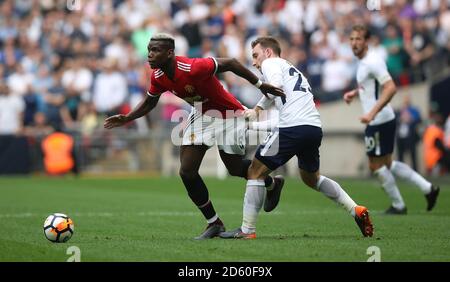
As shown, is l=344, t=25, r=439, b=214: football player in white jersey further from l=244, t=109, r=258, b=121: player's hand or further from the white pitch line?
l=244, t=109, r=258, b=121: player's hand

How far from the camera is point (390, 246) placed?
9227 mm

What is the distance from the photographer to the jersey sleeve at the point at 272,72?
32.5 feet

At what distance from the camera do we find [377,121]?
1382 centimetres

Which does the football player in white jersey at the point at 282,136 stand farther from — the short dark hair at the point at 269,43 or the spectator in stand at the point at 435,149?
the spectator in stand at the point at 435,149

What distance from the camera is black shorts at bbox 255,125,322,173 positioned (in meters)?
9.99

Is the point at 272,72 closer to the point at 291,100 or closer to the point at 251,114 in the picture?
the point at 291,100

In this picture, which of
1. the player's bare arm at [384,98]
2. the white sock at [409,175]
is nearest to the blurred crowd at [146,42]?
the white sock at [409,175]

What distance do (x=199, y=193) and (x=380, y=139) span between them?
430 cm

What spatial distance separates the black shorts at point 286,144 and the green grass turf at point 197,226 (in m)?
0.87

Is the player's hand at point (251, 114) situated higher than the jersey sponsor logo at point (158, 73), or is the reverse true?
the jersey sponsor logo at point (158, 73)

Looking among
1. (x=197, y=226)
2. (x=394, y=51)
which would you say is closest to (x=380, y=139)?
(x=197, y=226)
